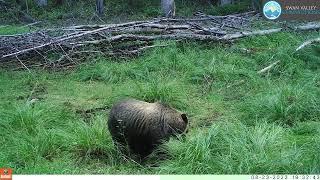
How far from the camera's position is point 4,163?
3949 mm

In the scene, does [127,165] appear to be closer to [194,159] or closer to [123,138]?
[123,138]

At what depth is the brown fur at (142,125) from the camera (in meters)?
4.21

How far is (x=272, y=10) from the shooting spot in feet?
32.8

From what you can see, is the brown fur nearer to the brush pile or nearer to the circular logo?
the brush pile

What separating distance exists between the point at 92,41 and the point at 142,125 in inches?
154

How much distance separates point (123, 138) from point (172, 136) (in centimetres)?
44

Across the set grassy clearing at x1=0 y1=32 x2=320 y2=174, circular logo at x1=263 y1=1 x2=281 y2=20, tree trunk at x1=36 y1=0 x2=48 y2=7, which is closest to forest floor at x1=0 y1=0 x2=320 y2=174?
grassy clearing at x1=0 y1=32 x2=320 y2=174

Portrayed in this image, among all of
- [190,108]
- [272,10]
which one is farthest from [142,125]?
[272,10]

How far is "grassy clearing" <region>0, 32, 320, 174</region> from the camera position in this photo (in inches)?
152

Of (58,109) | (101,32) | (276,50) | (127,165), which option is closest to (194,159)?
(127,165)

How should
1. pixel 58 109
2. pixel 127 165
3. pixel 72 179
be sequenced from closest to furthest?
pixel 72 179, pixel 127 165, pixel 58 109

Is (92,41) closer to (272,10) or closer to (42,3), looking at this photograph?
(272,10)

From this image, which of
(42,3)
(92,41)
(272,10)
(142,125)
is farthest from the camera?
(42,3)

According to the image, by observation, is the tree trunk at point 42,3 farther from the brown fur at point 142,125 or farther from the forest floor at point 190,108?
the brown fur at point 142,125
